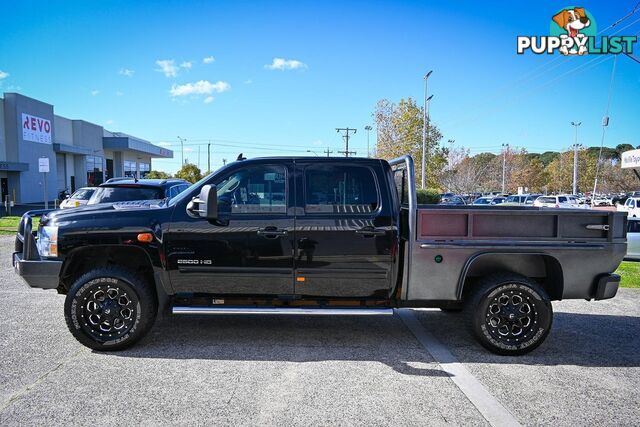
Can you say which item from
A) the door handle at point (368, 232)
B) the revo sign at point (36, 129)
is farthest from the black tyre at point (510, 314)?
the revo sign at point (36, 129)

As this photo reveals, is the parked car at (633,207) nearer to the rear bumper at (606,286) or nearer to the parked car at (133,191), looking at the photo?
the rear bumper at (606,286)

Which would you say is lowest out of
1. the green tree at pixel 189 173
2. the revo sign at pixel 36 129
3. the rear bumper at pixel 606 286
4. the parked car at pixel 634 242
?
the parked car at pixel 634 242

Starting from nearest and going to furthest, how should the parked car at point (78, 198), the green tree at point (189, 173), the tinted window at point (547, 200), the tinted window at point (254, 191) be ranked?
the tinted window at point (254, 191)
the parked car at point (78, 198)
the tinted window at point (547, 200)
the green tree at point (189, 173)

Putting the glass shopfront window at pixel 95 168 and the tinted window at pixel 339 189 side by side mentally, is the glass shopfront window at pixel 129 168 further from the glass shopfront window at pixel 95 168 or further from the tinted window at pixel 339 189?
the tinted window at pixel 339 189

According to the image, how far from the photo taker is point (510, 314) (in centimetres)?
469

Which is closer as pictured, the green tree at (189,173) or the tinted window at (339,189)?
the tinted window at (339,189)

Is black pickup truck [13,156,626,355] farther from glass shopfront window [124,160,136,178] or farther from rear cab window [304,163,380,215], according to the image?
glass shopfront window [124,160,136,178]

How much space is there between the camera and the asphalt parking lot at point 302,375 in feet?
11.3

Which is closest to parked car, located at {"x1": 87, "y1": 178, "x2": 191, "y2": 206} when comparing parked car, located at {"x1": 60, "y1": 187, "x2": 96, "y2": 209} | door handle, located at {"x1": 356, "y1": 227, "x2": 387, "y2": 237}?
parked car, located at {"x1": 60, "y1": 187, "x2": 96, "y2": 209}

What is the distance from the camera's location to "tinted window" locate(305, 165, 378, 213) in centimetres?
471

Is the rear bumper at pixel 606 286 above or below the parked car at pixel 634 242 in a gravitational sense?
above

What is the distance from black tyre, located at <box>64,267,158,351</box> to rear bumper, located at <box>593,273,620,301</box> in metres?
4.57

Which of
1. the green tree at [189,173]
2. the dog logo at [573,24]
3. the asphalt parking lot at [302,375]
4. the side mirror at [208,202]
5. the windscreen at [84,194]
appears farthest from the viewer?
the green tree at [189,173]

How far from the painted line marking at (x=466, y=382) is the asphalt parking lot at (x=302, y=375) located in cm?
5
